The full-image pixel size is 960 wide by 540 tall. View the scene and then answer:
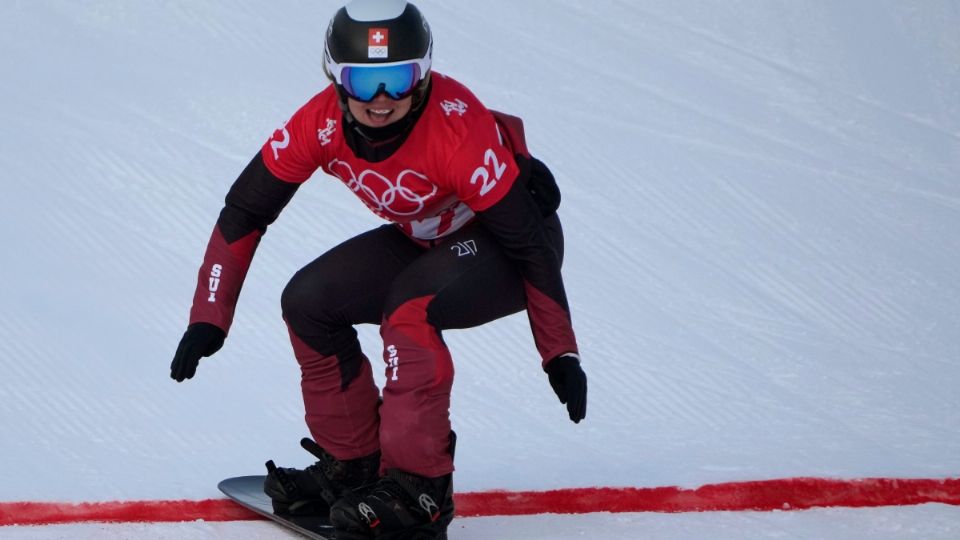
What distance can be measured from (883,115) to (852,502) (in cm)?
402

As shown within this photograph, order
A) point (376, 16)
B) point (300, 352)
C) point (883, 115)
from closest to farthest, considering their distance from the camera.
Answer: point (376, 16), point (300, 352), point (883, 115)

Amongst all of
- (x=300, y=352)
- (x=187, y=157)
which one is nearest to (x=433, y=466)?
(x=300, y=352)

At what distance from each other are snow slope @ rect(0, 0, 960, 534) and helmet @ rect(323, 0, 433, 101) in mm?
1297

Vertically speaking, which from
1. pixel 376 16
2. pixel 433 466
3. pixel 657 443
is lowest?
pixel 657 443

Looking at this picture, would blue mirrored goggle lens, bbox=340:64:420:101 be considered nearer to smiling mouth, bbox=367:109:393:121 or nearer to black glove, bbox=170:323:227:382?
smiling mouth, bbox=367:109:393:121

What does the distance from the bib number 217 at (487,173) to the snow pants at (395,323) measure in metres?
0.23


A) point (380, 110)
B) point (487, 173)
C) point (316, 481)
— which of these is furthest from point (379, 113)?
point (316, 481)

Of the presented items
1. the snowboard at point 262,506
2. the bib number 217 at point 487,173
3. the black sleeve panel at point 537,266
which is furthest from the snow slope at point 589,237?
the bib number 217 at point 487,173

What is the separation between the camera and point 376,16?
303cm

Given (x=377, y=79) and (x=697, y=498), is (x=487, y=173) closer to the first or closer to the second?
(x=377, y=79)

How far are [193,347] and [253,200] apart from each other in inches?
14.0

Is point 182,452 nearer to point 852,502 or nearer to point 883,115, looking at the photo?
point 852,502

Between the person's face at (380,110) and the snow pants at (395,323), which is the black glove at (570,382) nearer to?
the snow pants at (395,323)

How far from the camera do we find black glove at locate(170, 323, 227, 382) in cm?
314
